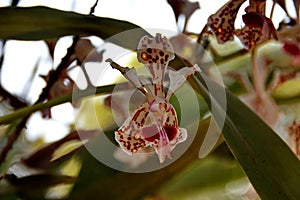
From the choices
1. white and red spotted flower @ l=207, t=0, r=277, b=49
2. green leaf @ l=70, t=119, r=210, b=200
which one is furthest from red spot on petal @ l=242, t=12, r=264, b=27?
green leaf @ l=70, t=119, r=210, b=200

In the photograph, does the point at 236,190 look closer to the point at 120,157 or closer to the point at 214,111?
the point at 120,157

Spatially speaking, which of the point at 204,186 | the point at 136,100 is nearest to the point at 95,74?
the point at 136,100

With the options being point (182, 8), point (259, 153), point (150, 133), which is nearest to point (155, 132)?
point (150, 133)

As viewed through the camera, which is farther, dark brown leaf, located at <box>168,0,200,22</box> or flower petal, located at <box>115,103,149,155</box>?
dark brown leaf, located at <box>168,0,200,22</box>

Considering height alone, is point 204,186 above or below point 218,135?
below

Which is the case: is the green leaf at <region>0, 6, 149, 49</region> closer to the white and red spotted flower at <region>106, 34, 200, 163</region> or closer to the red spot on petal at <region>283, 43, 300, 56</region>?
the white and red spotted flower at <region>106, 34, 200, 163</region>

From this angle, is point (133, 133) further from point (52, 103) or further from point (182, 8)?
point (182, 8)
